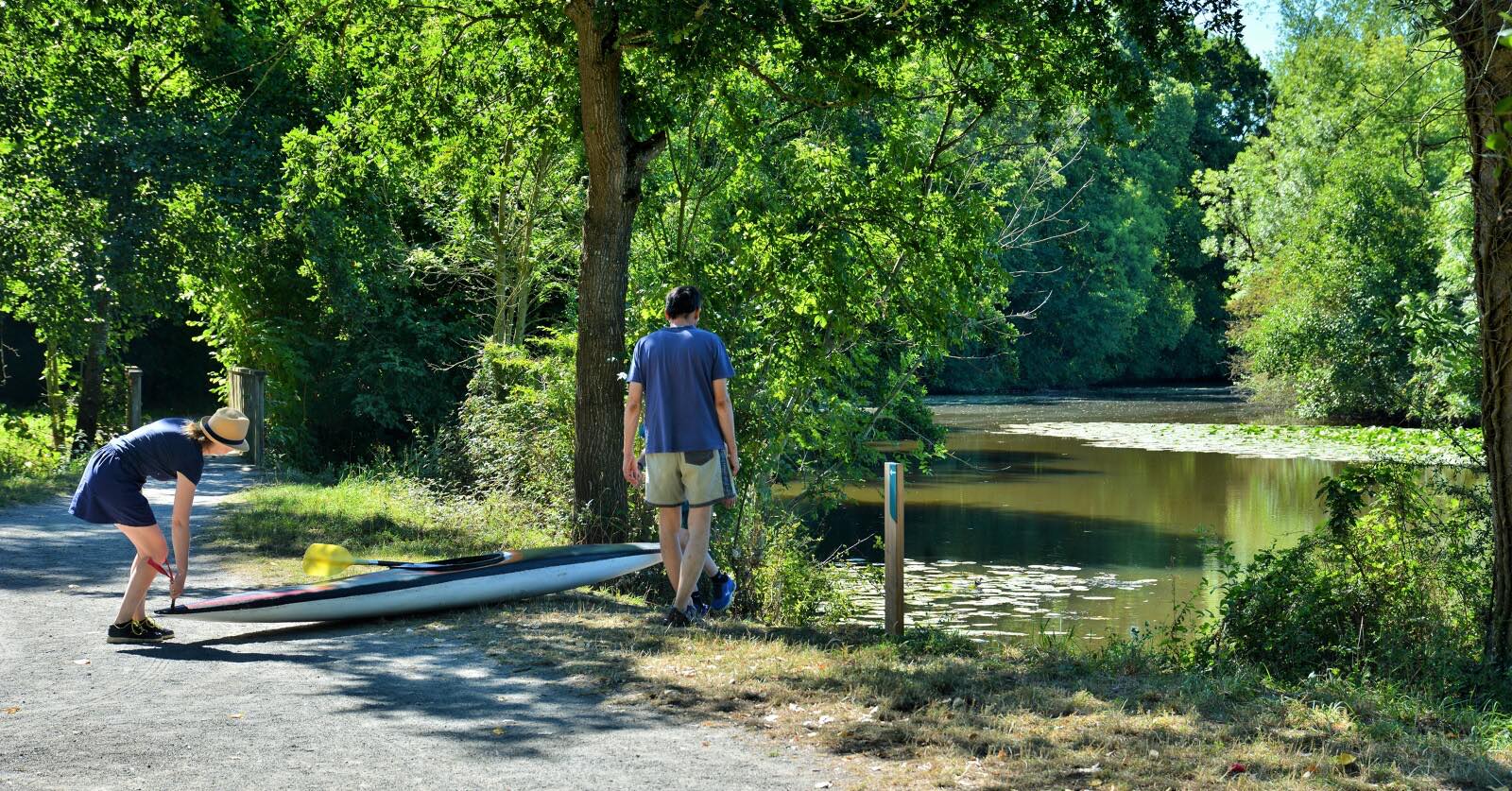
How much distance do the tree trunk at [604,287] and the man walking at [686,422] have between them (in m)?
2.32

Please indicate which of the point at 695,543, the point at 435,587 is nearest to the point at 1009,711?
the point at 695,543

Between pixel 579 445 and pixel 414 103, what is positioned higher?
pixel 414 103

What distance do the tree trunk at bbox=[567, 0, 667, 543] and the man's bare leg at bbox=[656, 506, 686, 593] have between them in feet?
6.59

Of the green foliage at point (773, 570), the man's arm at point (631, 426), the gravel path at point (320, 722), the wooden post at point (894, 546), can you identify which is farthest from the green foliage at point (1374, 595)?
the gravel path at point (320, 722)

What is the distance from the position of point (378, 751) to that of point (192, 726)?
0.91 metres

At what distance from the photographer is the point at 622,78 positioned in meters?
11.2

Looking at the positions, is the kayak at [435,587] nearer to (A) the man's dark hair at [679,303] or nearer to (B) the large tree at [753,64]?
(B) the large tree at [753,64]

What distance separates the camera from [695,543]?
789 cm

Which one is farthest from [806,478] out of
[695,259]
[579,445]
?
[579,445]

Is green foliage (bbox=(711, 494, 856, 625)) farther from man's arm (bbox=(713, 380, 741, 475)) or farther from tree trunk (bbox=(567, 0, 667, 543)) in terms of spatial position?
man's arm (bbox=(713, 380, 741, 475))

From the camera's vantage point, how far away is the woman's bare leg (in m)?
7.50

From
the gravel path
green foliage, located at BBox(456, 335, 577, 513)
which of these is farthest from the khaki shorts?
green foliage, located at BBox(456, 335, 577, 513)

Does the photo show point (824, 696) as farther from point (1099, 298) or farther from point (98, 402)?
point (1099, 298)

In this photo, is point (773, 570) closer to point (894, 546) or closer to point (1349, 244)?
point (894, 546)
